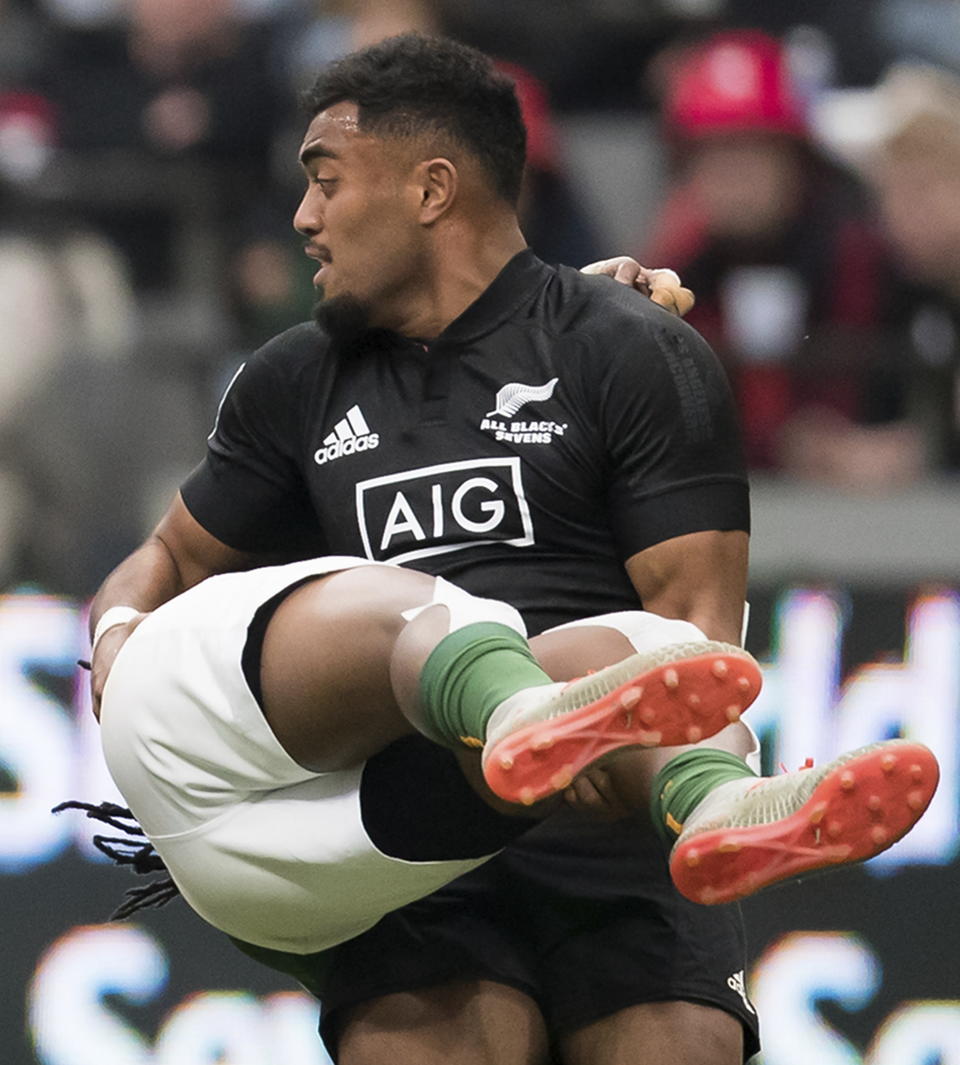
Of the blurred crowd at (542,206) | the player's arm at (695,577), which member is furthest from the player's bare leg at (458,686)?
the blurred crowd at (542,206)

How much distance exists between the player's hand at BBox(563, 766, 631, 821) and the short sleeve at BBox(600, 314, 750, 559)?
1.16 feet

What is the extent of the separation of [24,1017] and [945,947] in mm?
1858

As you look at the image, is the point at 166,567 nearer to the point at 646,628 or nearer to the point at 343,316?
the point at 343,316

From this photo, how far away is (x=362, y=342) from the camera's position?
9.64 ft

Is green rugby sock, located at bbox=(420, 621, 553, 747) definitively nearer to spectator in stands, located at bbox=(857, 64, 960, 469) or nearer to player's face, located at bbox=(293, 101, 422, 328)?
player's face, located at bbox=(293, 101, 422, 328)

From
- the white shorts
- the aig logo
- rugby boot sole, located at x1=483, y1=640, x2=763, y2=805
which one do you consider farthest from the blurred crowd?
rugby boot sole, located at x1=483, y1=640, x2=763, y2=805

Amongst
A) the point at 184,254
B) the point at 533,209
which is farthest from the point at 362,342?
the point at 184,254

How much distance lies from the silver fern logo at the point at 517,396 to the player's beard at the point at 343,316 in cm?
22

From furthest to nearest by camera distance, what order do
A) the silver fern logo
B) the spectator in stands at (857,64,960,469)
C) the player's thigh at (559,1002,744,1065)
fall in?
the spectator in stands at (857,64,960,469)
the silver fern logo
the player's thigh at (559,1002,744,1065)

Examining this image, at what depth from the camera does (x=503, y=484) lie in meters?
2.75

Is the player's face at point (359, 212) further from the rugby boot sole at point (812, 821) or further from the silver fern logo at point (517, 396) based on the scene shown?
the rugby boot sole at point (812, 821)

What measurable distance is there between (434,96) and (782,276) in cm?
278

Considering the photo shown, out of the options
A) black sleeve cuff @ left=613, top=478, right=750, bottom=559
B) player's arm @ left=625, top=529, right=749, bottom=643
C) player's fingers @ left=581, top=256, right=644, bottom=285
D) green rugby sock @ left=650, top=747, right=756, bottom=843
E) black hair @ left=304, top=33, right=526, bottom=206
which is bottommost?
green rugby sock @ left=650, top=747, right=756, bottom=843

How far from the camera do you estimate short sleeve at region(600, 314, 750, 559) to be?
271 centimetres
